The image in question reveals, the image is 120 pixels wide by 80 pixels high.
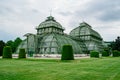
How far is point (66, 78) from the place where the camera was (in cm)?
1036

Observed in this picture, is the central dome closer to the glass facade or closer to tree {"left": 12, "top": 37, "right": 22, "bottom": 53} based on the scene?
the glass facade

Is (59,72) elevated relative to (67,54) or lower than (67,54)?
lower

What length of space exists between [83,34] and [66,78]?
190 ft

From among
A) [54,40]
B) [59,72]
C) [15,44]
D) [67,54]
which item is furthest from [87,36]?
[59,72]

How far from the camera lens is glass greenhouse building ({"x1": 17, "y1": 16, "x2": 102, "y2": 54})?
48562mm

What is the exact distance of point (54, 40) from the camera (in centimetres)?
4872

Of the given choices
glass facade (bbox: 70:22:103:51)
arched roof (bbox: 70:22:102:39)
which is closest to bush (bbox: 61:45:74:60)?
glass facade (bbox: 70:22:103:51)

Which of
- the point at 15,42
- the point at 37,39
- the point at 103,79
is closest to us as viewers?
the point at 103,79

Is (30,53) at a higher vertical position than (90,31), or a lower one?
lower

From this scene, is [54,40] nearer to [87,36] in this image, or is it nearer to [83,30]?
[87,36]

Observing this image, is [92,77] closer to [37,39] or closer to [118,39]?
[37,39]

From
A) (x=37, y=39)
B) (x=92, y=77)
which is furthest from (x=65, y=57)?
(x=37, y=39)

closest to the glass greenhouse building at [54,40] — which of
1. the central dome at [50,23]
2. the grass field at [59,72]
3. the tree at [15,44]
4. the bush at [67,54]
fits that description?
the central dome at [50,23]

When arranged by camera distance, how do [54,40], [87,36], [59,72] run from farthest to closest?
1. [87,36]
2. [54,40]
3. [59,72]
